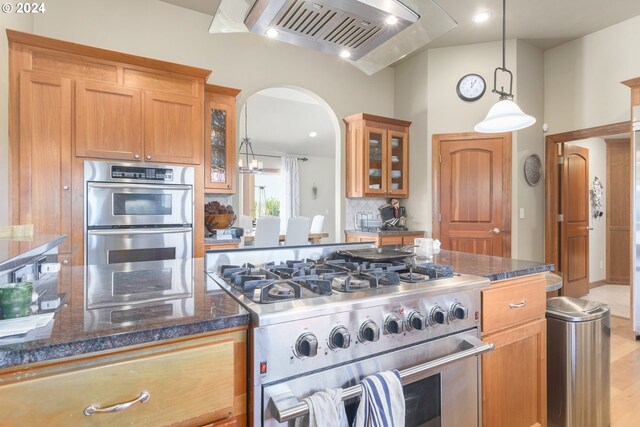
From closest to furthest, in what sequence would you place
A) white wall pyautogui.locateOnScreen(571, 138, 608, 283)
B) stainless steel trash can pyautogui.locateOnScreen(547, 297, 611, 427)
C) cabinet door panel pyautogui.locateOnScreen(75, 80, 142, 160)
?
stainless steel trash can pyautogui.locateOnScreen(547, 297, 611, 427), cabinet door panel pyautogui.locateOnScreen(75, 80, 142, 160), white wall pyautogui.locateOnScreen(571, 138, 608, 283)

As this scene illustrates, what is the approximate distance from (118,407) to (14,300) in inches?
13.3

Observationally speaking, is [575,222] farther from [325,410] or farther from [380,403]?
[325,410]

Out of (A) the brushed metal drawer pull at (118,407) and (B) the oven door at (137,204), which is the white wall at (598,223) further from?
(A) the brushed metal drawer pull at (118,407)

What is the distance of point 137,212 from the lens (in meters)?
2.70

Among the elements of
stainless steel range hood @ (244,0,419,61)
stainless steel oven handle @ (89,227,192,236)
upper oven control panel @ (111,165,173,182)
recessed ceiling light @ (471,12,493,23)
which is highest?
recessed ceiling light @ (471,12,493,23)

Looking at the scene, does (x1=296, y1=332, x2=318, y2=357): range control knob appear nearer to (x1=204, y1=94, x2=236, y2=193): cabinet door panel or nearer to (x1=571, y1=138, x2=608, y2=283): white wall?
(x1=204, y1=94, x2=236, y2=193): cabinet door panel

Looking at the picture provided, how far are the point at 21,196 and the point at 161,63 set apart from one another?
1.38m

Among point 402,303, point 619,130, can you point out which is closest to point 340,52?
point 402,303

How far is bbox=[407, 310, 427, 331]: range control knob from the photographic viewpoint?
1104 mm

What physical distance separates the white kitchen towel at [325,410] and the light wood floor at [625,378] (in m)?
2.00

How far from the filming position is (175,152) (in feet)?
9.42

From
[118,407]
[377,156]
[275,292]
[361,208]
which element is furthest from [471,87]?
[118,407]

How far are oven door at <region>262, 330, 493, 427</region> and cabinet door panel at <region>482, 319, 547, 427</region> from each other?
0.12 meters

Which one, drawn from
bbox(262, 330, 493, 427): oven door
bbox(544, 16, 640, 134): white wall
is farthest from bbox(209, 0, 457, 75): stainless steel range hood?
bbox(544, 16, 640, 134): white wall
